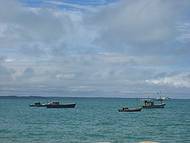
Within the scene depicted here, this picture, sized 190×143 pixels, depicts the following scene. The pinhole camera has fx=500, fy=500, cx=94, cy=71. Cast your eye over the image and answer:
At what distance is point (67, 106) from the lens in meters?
168

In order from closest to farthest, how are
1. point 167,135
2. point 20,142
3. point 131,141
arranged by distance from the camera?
point 20,142 → point 131,141 → point 167,135

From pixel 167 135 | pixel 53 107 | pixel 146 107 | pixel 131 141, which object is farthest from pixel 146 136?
pixel 53 107

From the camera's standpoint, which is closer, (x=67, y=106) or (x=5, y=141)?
(x=5, y=141)

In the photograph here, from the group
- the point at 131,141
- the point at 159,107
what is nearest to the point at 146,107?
the point at 159,107

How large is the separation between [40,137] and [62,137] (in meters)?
2.57

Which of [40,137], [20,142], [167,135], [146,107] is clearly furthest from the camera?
[146,107]

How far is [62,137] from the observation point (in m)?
58.7

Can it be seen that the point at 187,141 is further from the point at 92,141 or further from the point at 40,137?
the point at 40,137

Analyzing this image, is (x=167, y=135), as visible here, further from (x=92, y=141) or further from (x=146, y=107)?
(x=146, y=107)

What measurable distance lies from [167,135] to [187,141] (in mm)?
9491

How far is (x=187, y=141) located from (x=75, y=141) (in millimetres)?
12430

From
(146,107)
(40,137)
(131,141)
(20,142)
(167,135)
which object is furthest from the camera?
(146,107)

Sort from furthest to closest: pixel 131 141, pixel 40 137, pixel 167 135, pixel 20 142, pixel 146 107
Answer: pixel 146 107 → pixel 167 135 → pixel 40 137 → pixel 131 141 → pixel 20 142

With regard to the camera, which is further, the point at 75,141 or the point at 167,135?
the point at 167,135
